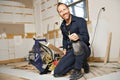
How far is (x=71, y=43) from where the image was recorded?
2.62 meters

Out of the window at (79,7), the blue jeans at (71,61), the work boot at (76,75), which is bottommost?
the work boot at (76,75)

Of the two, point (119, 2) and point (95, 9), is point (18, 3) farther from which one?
point (119, 2)

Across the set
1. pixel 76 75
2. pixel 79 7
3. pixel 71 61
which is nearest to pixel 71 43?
pixel 71 61

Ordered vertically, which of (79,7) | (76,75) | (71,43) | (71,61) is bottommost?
(76,75)

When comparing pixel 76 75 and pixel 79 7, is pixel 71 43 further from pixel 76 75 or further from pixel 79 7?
pixel 79 7

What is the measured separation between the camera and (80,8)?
14.6ft

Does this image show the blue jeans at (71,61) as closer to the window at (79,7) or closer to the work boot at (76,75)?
the work boot at (76,75)

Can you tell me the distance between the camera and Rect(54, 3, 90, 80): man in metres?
2.41

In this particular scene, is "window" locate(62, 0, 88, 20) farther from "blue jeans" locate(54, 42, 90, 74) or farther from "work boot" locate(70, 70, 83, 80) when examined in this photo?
"work boot" locate(70, 70, 83, 80)

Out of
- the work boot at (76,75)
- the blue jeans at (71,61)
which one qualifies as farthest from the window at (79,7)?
the work boot at (76,75)

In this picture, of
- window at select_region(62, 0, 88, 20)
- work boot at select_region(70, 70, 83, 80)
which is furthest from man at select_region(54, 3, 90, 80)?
window at select_region(62, 0, 88, 20)

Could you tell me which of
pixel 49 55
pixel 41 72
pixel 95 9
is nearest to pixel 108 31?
pixel 95 9

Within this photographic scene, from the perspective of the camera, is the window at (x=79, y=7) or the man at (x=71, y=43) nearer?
the man at (x=71, y=43)

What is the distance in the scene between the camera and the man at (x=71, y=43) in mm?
2412
